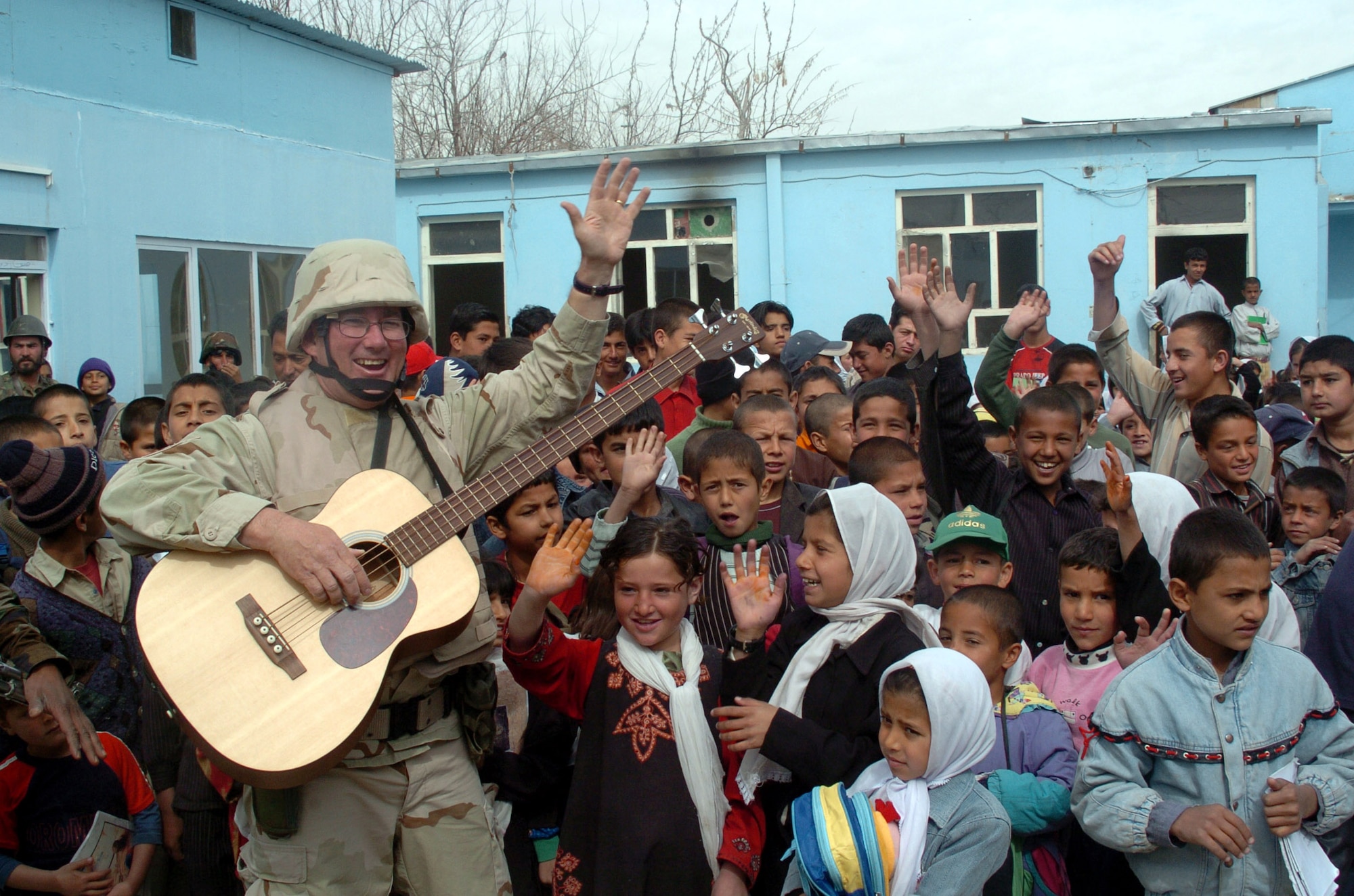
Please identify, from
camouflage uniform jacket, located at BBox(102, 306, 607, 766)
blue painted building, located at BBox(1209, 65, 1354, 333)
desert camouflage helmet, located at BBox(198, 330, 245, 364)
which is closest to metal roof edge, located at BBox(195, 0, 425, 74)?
desert camouflage helmet, located at BBox(198, 330, 245, 364)

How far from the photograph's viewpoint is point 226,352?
790cm

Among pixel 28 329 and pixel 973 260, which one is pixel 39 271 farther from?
pixel 973 260

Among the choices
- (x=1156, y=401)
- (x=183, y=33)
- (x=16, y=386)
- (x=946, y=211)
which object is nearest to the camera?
(x=1156, y=401)

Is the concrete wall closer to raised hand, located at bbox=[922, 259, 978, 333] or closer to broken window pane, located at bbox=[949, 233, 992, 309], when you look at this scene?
broken window pane, located at bbox=[949, 233, 992, 309]

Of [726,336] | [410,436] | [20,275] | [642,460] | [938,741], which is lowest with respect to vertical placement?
[938,741]

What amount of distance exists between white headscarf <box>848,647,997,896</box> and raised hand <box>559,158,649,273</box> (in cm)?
131

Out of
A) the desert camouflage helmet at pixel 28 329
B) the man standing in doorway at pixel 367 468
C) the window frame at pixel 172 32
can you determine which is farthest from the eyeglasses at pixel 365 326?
the window frame at pixel 172 32

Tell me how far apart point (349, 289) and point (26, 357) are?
627 cm

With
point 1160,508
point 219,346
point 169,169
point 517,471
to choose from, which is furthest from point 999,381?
point 169,169

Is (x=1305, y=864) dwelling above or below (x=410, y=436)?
below

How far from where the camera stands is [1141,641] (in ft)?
11.0

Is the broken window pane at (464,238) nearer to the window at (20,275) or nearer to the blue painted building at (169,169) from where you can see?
the blue painted building at (169,169)

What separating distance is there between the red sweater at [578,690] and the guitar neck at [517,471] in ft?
1.29

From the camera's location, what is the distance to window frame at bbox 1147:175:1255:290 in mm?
13102
